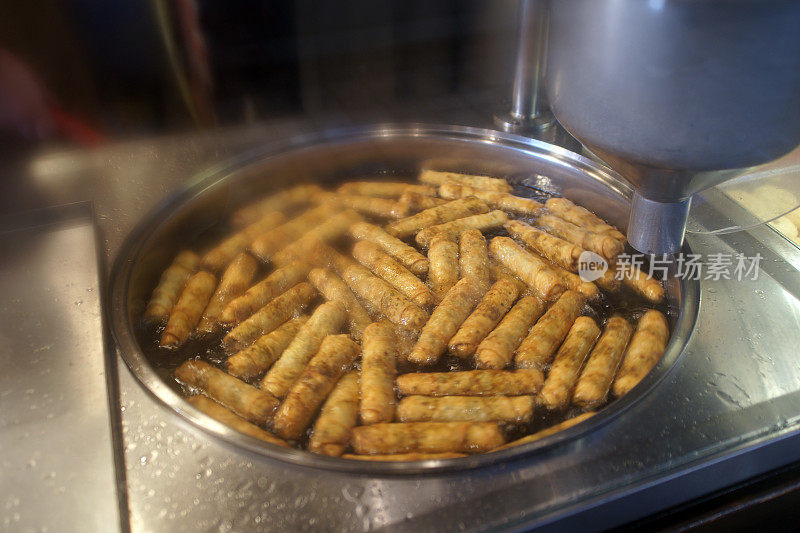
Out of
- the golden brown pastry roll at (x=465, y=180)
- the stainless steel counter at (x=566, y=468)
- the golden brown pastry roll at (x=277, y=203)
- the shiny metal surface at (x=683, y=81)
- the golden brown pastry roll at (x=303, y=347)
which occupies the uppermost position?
the shiny metal surface at (x=683, y=81)

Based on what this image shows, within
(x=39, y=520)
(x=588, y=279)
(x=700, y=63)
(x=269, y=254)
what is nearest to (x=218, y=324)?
(x=269, y=254)

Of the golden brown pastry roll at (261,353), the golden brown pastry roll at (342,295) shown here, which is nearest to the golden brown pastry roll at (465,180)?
the golden brown pastry roll at (342,295)

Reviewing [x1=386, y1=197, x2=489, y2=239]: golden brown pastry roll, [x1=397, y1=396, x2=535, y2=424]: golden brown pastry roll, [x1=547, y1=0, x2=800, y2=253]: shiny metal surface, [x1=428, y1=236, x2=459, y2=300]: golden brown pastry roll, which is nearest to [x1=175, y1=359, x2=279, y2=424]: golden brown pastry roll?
[x1=397, y1=396, x2=535, y2=424]: golden brown pastry roll

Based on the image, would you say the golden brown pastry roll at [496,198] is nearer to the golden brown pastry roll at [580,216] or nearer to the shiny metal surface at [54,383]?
Answer: the golden brown pastry roll at [580,216]

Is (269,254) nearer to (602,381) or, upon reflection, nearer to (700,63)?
(602,381)

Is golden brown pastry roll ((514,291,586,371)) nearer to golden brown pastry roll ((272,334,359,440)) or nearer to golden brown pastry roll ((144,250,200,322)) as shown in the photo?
golden brown pastry roll ((272,334,359,440))

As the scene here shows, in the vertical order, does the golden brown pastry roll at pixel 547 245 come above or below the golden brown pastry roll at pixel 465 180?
below

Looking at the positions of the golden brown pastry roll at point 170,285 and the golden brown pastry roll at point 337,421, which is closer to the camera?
the golden brown pastry roll at point 337,421
